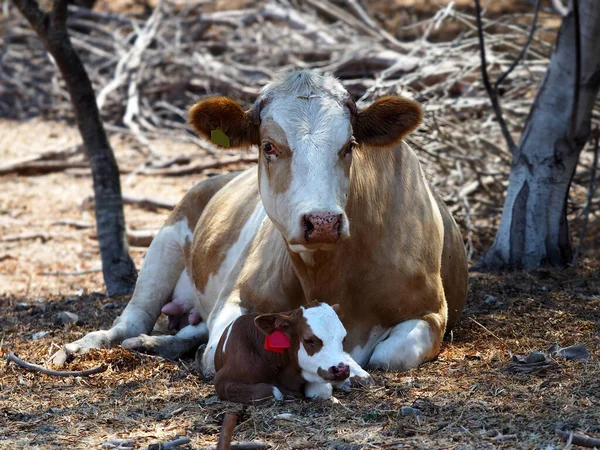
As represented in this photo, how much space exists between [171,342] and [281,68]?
7.53m

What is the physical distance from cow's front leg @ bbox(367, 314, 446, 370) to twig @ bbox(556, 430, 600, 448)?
1.40 m

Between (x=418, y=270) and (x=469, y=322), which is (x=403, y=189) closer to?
(x=418, y=270)

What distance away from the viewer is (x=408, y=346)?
4828mm

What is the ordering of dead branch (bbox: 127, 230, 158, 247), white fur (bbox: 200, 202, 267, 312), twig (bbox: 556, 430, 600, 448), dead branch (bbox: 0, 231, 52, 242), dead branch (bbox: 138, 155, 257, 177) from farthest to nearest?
dead branch (bbox: 138, 155, 257, 177), dead branch (bbox: 0, 231, 52, 242), dead branch (bbox: 127, 230, 158, 247), white fur (bbox: 200, 202, 267, 312), twig (bbox: 556, 430, 600, 448)

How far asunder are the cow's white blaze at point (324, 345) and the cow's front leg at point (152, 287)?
200 centimetres

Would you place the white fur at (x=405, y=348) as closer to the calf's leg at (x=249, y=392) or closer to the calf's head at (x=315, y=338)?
the calf's head at (x=315, y=338)

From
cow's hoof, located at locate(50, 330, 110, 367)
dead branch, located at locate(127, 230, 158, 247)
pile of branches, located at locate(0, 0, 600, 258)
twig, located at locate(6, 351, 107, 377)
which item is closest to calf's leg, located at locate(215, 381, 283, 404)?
twig, located at locate(6, 351, 107, 377)

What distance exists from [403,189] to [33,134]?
9.73 metres

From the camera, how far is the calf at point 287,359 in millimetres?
4219

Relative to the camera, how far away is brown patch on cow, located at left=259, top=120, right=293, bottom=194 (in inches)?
177

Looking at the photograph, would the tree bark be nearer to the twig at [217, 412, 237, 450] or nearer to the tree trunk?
the tree trunk

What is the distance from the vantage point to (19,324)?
21.6 feet

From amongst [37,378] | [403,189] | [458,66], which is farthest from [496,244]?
[37,378]

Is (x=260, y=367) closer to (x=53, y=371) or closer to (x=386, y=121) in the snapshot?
(x=53, y=371)
